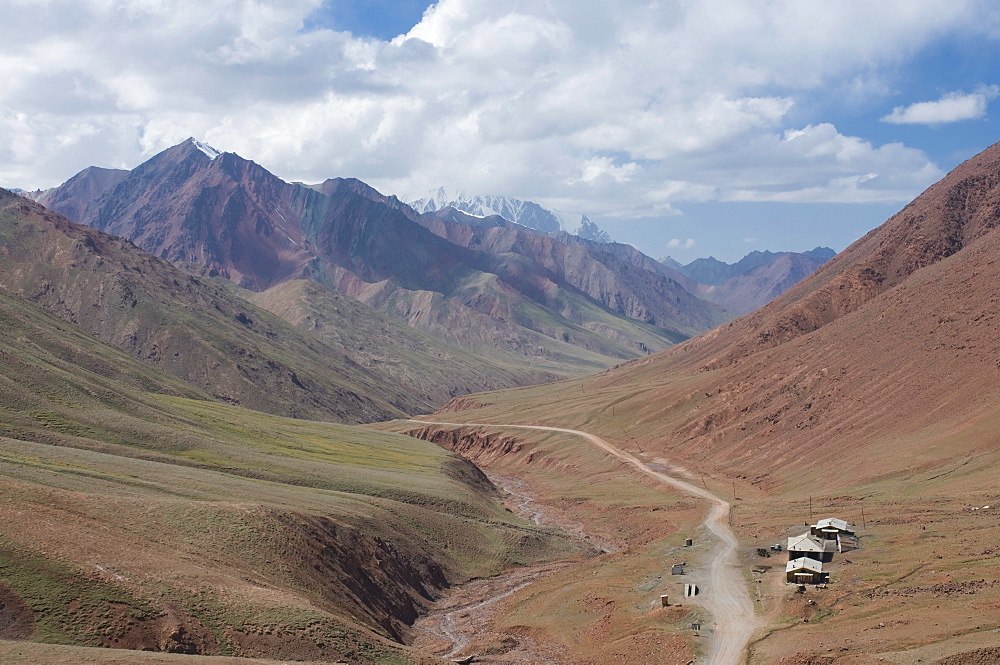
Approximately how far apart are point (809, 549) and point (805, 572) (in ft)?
17.7

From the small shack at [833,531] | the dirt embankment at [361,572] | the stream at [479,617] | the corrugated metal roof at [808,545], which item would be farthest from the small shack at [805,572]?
the dirt embankment at [361,572]

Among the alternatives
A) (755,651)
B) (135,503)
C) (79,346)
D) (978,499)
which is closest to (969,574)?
(755,651)

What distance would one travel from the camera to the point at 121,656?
139 ft

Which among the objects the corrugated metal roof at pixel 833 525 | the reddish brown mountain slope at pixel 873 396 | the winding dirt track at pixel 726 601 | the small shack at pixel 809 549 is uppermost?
the reddish brown mountain slope at pixel 873 396

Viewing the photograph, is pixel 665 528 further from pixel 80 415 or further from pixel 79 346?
pixel 79 346

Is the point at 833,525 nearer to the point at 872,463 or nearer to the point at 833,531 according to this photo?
the point at 833,531

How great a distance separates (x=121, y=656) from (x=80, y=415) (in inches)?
3044

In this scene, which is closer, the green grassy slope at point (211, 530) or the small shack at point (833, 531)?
the green grassy slope at point (211, 530)

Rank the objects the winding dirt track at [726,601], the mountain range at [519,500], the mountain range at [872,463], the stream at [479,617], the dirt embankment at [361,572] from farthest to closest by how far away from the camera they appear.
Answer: the dirt embankment at [361,572], the stream at [479,617], the winding dirt track at [726,601], the mountain range at [872,463], the mountain range at [519,500]

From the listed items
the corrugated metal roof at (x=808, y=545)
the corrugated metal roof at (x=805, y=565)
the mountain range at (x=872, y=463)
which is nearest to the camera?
the mountain range at (x=872, y=463)

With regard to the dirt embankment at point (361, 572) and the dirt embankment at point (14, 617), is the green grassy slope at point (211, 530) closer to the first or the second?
the dirt embankment at point (14, 617)

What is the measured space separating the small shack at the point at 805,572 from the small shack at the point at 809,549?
2963mm

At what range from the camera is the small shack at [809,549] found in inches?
3045

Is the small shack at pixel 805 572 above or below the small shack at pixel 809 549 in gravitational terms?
below
